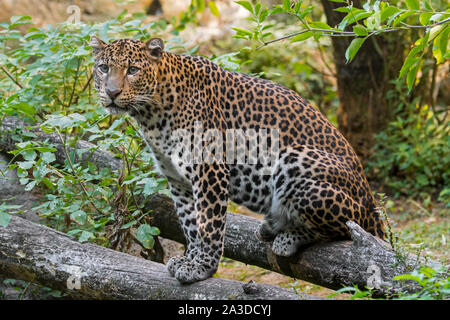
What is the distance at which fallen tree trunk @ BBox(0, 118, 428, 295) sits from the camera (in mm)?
5320

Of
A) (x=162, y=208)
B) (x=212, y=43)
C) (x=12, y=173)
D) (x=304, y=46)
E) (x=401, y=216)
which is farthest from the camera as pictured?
(x=212, y=43)

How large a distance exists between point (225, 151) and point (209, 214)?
0.74 meters

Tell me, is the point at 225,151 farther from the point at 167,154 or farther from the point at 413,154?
the point at 413,154

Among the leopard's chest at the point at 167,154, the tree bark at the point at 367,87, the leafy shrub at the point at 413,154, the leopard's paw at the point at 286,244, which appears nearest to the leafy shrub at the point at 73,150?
the leopard's chest at the point at 167,154

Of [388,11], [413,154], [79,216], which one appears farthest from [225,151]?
[413,154]

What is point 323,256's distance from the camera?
19.3 ft

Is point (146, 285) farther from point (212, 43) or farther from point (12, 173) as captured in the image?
point (212, 43)

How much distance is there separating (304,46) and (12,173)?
1087cm

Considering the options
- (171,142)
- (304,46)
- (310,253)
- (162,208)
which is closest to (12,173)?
(162,208)

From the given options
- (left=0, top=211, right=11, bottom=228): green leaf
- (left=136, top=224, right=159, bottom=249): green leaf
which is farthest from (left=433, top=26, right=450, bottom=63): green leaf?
(left=0, top=211, right=11, bottom=228): green leaf

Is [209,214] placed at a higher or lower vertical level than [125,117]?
lower

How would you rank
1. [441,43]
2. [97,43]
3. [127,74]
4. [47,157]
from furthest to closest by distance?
[47,157] → [97,43] → [127,74] → [441,43]

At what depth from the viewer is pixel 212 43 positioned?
18.2 m

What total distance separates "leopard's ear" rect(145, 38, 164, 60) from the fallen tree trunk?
216 cm
